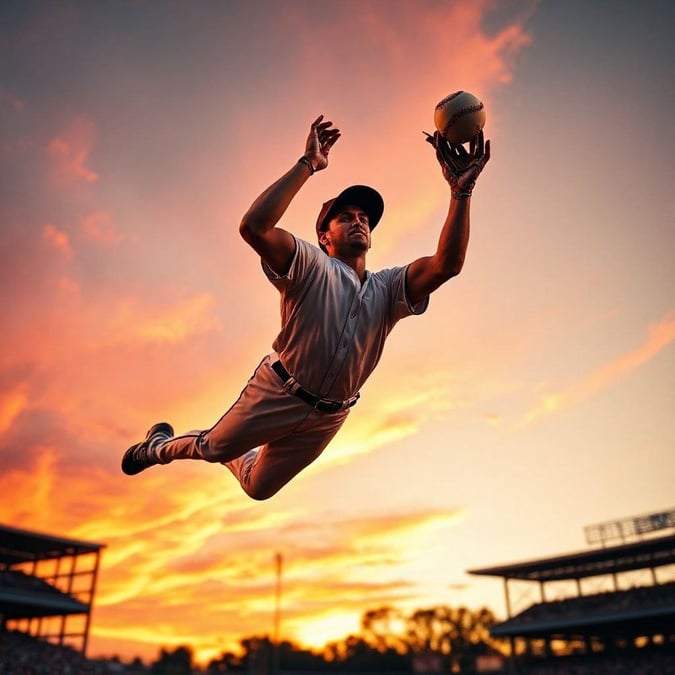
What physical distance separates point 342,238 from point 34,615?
43933 mm

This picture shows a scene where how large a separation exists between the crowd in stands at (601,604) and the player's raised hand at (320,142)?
120 feet

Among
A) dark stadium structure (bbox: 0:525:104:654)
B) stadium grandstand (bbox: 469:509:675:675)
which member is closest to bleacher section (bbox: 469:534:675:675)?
stadium grandstand (bbox: 469:509:675:675)

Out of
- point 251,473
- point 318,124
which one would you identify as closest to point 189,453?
point 251,473

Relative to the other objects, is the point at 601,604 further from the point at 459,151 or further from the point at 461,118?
the point at 461,118

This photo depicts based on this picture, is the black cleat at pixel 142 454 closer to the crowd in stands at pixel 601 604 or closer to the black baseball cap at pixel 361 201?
the black baseball cap at pixel 361 201

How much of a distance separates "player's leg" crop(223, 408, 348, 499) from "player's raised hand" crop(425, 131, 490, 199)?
6.37ft

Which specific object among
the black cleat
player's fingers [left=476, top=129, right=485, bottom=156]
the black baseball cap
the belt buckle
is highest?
the black baseball cap

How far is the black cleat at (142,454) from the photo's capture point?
669cm

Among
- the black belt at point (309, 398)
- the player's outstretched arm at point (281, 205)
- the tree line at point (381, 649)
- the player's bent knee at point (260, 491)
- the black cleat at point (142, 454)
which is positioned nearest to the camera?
the player's outstretched arm at point (281, 205)

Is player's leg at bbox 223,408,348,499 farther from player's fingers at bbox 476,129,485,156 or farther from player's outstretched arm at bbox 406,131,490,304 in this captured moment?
A: player's fingers at bbox 476,129,485,156

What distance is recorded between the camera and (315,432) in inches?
219

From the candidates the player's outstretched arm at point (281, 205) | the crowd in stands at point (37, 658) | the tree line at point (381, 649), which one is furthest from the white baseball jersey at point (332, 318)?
the tree line at point (381, 649)

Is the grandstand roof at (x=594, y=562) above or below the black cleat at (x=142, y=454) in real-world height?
above

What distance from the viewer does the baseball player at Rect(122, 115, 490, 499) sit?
4.46 metres
